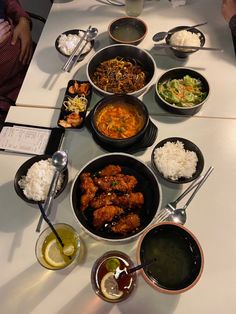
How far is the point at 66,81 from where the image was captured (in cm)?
206

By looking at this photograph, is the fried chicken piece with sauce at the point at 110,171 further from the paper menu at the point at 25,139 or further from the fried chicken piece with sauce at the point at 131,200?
the paper menu at the point at 25,139

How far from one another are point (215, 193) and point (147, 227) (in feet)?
1.59

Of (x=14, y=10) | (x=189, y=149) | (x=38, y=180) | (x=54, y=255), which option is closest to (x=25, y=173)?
(x=38, y=180)

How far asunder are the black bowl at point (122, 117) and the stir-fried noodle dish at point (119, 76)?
14 cm

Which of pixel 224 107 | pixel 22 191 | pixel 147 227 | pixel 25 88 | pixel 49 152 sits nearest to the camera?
pixel 147 227

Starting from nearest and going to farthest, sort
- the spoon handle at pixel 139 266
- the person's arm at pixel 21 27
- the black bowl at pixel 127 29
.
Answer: the spoon handle at pixel 139 266 → the black bowl at pixel 127 29 → the person's arm at pixel 21 27

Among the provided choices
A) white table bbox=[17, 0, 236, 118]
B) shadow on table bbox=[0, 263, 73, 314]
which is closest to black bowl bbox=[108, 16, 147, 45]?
white table bbox=[17, 0, 236, 118]

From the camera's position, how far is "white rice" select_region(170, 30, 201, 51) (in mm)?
2070

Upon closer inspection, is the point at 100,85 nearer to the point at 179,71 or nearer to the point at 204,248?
the point at 179,71

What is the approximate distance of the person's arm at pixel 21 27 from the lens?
8.14ft

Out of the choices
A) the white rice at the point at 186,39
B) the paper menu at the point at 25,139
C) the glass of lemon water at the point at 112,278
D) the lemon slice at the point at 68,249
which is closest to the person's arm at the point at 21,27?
the paper menu at the point at 25,139

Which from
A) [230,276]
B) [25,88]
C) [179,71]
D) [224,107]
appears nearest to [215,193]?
[230,276]

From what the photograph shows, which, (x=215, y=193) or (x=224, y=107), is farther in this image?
(x=224, y=107)

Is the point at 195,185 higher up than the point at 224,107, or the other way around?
the point at 224,107
